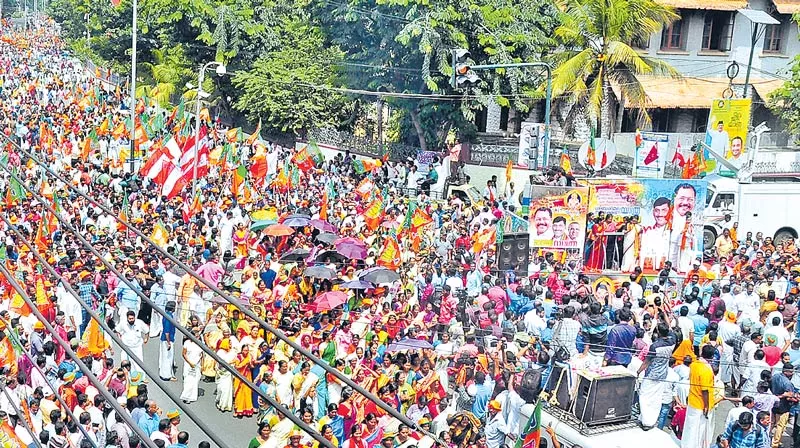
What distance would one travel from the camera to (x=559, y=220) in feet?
52.9

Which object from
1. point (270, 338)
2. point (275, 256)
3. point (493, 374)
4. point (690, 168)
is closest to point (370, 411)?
point (493, 374)

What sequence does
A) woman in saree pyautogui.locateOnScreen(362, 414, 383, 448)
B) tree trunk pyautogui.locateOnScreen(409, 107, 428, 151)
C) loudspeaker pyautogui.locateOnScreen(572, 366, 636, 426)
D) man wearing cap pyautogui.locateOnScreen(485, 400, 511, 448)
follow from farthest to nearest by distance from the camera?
tree trunk pyautogui.locateOnScreen(409, 107, 428, 151) < man wearing cap pyautogui.locateOnScreen(485, 400, 511, 448) < woman in saree pyautogui.locateOnScreen(362, 414, 383, 448) < loudspeaker pyautogui.locateOnScreen(572, 366, 636, 426)

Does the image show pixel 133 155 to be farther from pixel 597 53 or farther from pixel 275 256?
pixel 597 53

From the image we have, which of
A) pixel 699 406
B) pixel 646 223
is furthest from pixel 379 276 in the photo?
pixel 699 406

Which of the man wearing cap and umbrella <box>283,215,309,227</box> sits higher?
umbrella <box>283,215,309,227</box>

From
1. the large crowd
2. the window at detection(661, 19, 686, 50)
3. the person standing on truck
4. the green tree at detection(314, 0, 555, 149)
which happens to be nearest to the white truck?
the large crowd

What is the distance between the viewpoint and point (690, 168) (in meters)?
22.0

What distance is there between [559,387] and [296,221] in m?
8.03

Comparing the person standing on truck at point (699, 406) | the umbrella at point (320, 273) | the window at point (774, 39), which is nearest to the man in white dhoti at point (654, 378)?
the person standing on truck at point (699, 406)

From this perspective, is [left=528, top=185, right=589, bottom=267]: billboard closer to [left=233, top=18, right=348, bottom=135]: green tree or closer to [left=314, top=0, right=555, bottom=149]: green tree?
[left=314, top=0, right=555, bottom=149]: green tree

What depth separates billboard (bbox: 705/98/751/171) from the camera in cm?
2303

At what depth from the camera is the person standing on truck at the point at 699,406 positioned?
34.6 ft

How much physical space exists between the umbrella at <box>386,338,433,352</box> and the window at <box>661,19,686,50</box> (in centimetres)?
2221

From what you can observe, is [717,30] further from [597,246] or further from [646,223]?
[597,246]
